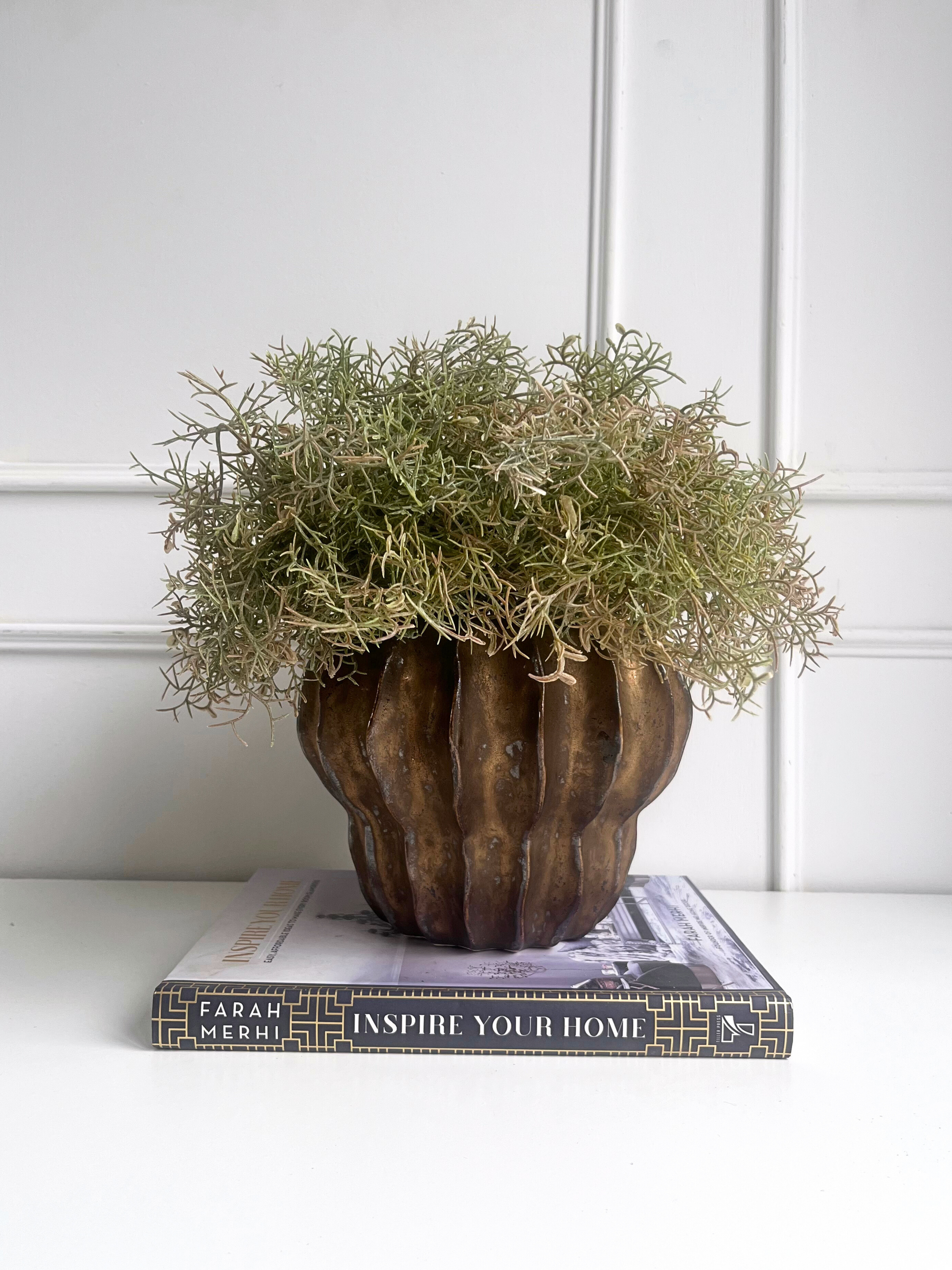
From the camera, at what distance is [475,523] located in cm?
49

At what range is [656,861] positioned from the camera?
889 millimetres

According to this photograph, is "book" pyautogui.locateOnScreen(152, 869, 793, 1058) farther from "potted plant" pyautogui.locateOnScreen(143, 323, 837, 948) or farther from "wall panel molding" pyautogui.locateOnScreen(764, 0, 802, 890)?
"wall panel molding" pyautogui.locateOnScreen(764, 0, 802, 890)

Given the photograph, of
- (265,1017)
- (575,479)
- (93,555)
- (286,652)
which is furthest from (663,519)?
(93,555)

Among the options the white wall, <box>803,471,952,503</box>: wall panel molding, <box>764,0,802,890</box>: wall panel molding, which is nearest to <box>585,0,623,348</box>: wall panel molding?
the white wall

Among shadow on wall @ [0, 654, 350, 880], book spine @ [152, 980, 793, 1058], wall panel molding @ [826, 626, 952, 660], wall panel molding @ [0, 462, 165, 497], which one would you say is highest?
wall panel molding @ [0, 462, 165, 497]

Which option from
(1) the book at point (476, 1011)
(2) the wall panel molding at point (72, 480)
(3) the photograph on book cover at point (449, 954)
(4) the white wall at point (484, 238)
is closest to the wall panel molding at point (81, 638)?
(4) the white wall at point (484, 238)

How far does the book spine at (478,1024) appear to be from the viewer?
510 mm

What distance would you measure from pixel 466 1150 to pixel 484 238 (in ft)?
2.46

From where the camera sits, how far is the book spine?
0.51 m

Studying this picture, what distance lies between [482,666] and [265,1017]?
222 millimetres

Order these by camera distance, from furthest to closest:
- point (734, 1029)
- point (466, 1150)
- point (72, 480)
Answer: point (72, 480)
point (734, 1029)
point (466, 1150)

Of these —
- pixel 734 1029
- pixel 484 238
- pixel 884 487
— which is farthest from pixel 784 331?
pixel 734 1029

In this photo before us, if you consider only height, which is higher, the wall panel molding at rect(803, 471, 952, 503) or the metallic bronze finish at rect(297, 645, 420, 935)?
the wall panel molding at rect(803, 471, 952, 503)

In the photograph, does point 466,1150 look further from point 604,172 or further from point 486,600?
point 604,172
